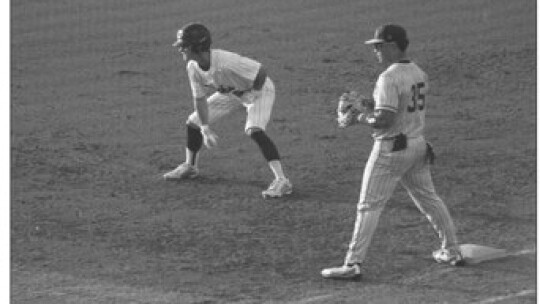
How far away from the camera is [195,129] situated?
11.4 metres

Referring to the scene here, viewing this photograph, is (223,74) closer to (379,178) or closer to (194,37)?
(194,37)

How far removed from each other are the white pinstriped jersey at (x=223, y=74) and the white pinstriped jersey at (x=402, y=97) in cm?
259

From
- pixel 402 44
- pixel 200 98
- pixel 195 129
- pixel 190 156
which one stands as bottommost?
pixel 190 156

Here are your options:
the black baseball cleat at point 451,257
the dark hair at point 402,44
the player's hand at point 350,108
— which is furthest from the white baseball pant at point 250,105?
the dark hair at point 402,44

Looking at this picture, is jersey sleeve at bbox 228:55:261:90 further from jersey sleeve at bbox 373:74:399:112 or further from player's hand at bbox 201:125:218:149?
jersey sleeve at bbox 373:74:399:112

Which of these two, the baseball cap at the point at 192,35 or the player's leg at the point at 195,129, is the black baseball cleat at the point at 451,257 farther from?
the player's leg at the point at 195,129

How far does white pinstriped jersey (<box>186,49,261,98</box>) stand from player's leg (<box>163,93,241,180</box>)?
390 millimetres

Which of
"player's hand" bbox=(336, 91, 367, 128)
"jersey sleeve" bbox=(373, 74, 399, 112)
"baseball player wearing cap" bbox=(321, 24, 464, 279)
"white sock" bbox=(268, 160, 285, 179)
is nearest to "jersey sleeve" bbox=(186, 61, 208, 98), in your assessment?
"white sock" bbox=(268, 160, 285, 179)

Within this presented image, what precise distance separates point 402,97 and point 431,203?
2.75 feet

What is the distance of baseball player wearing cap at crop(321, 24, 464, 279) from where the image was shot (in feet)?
27.6

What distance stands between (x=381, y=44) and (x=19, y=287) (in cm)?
288

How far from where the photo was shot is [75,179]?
38.4ft

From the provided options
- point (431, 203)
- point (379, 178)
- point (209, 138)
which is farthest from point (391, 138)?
point (209, 138)

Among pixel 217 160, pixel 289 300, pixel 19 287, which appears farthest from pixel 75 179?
pixel 289 300
